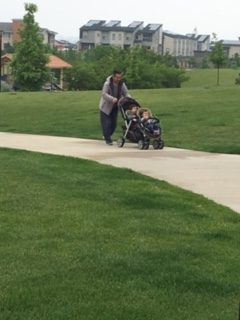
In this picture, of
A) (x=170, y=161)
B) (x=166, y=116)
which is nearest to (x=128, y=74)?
(x=166, y=116)

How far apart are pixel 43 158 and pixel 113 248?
5.59 metres

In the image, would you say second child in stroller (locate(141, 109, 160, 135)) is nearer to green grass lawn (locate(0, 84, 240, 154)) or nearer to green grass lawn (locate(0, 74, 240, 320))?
green grass lawn (locate(0, 84, 240, 154))

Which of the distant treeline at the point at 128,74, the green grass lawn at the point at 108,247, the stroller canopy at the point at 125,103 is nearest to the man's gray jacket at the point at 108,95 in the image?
the stroller canopy at the point at 125,103

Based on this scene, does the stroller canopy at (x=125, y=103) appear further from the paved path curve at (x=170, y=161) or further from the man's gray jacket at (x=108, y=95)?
the paved path curve at (x=170, y=161)

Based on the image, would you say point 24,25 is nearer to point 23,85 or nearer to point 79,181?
point 23,85

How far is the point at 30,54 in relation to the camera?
47.3 meters

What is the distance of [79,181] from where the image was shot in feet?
28.0

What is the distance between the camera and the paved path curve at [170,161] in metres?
8.38

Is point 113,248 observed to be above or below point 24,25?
below

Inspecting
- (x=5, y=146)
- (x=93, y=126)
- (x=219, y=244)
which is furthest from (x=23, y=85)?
(x=219, y=244)

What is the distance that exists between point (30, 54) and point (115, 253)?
43119 millimetres

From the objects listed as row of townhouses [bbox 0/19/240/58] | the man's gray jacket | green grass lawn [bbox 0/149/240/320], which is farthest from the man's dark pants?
row of townhouses [bbox 0/19/240/58]

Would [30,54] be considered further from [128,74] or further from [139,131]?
[139,131]

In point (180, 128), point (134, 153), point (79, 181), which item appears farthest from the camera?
point (180, 128)
